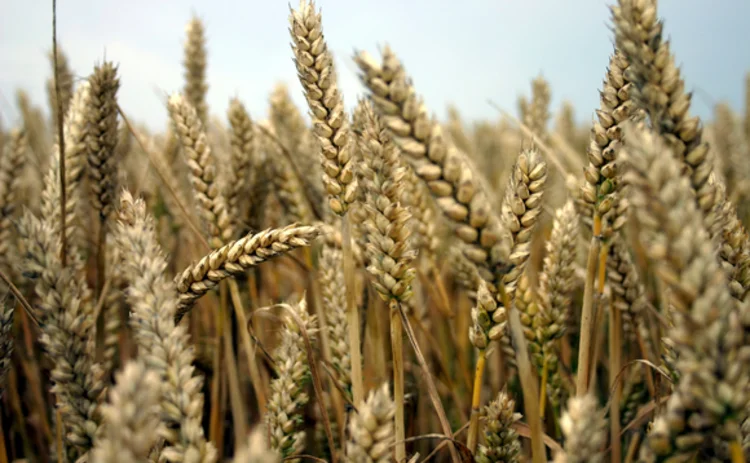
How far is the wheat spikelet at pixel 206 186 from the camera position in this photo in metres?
1.54

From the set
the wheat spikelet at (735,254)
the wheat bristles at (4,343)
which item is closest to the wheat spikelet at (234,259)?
the wheat bristles at (4,343)

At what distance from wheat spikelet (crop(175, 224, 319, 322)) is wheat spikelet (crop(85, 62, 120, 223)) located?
2.13 feet

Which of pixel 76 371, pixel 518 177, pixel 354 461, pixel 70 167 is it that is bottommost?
pixel 354 461

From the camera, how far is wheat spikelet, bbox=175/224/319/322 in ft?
3.68

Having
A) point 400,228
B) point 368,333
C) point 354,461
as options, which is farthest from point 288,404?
point 368,333

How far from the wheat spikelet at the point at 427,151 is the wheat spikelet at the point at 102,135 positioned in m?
1.19

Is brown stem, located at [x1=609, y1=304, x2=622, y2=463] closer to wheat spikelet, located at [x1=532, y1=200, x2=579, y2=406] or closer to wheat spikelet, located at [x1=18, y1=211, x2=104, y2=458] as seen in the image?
wheat spikelet, located at [x1=532, y1=200, x2=579, y2=406]

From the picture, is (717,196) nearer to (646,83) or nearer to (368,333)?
(646,83)

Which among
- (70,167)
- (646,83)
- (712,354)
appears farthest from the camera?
(70,167)

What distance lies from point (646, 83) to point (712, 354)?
416 millimetres

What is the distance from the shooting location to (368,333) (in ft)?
5.74

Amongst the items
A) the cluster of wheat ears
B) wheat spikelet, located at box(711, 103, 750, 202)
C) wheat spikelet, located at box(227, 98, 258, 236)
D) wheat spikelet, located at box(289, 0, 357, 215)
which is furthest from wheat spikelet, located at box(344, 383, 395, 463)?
wheat spikelet, located at box(711, 103, 750, 202)

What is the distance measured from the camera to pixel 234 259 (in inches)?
45.1

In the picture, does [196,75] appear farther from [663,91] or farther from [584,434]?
[584,434]
